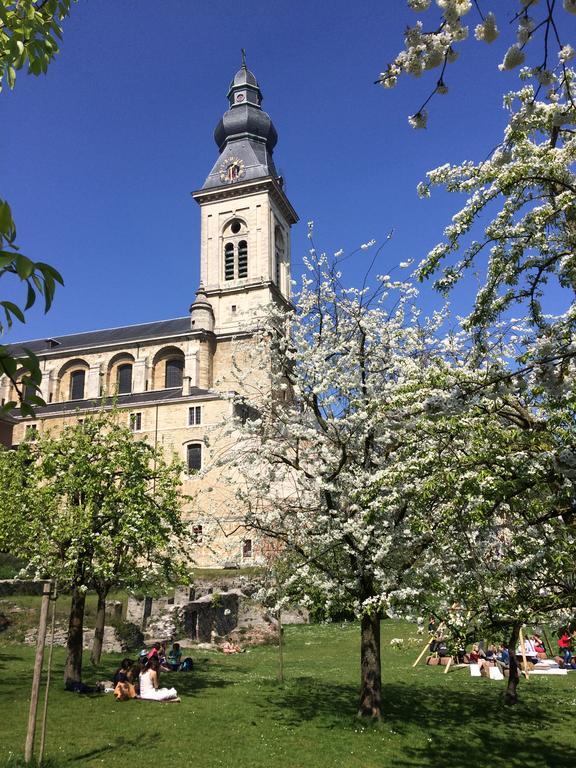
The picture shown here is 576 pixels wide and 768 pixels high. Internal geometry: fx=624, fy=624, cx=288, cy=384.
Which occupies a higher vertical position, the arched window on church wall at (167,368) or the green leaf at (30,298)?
the arched window on church wall at (167,368)

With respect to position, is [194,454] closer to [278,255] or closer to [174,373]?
[174,373]

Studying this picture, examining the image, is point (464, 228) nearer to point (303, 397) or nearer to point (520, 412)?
point (520, 412)

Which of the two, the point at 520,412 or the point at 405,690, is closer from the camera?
the point at 520,412

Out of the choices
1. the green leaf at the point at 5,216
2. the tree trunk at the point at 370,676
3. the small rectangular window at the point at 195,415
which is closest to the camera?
the green leaf at the point at 5,216

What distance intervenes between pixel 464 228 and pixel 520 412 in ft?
8.39

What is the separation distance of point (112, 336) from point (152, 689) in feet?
168

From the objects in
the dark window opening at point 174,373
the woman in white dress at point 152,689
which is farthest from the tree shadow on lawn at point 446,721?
the dark window opening at point 174,373

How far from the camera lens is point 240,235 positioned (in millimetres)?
60062

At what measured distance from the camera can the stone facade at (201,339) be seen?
162 feet

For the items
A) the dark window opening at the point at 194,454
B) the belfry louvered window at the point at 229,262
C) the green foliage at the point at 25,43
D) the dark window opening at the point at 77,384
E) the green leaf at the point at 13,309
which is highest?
the belfry louvered window at the point at 229,262

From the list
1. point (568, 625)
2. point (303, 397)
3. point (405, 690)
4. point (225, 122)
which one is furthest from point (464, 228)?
point (225, 122)

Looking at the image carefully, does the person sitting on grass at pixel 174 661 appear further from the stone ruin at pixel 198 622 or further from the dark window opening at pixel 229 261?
the dark window opening at pixel 229 261

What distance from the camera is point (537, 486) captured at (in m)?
7.25

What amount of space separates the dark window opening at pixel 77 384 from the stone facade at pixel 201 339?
0.09m
